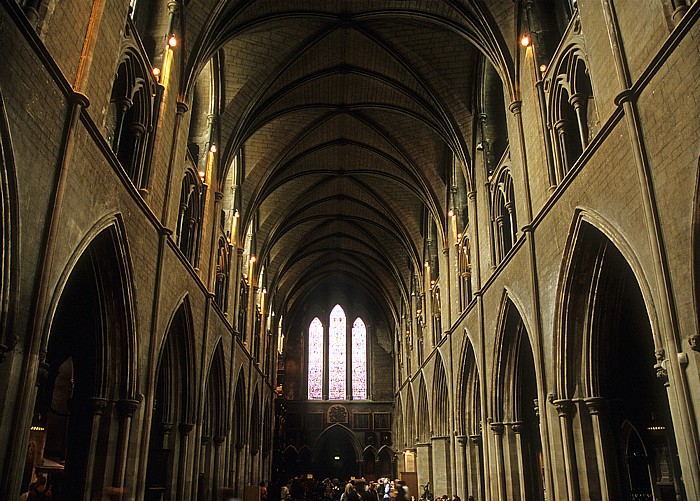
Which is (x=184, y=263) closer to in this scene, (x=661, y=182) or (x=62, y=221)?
(x=62, y=221)

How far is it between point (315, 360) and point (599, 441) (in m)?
31.3

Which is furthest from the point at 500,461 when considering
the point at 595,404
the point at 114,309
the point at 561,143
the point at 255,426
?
the point at 255,426

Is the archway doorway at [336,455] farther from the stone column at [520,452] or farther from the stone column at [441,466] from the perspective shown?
the stone column at [520,452]

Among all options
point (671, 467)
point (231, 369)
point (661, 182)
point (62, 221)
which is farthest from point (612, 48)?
point (231, 369)

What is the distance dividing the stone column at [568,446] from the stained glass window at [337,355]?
3024cm

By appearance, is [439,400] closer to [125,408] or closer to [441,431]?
[441,431]

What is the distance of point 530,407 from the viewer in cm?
1603

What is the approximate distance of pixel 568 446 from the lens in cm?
1066

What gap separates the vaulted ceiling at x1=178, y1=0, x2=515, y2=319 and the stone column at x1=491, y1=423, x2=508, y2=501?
8.05 m

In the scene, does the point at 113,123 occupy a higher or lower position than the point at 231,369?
higher

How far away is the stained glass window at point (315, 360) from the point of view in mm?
40125

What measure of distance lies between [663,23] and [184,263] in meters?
10.8

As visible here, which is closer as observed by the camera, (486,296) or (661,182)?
(661,182)

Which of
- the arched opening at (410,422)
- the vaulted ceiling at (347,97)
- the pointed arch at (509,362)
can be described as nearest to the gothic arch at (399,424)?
the arched opening at (410,422)
